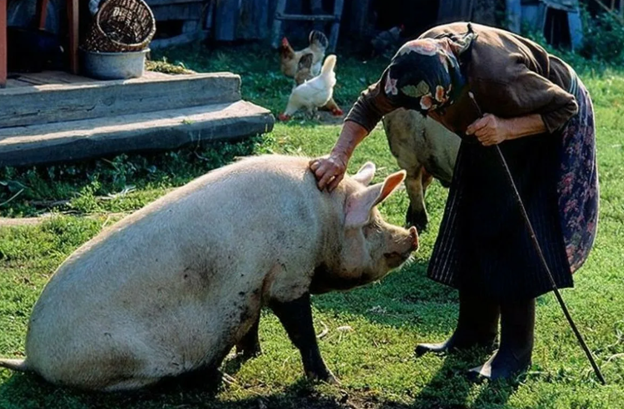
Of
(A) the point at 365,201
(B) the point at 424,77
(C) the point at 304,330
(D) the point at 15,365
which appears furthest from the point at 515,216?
(D) the point at 15,365

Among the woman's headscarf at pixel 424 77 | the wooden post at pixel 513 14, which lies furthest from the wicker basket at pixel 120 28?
the wooden post at pixel 513 14

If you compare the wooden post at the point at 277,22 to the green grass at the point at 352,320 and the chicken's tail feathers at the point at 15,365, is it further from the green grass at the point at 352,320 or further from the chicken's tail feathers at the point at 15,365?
the chicken's tail feathers at the point at 15,365

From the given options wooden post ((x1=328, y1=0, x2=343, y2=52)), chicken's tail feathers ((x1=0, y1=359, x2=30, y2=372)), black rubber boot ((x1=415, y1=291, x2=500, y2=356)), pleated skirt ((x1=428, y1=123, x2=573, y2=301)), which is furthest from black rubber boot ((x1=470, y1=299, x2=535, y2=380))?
wooden post ((x1=328, y1=0, x2=343, y2=52))

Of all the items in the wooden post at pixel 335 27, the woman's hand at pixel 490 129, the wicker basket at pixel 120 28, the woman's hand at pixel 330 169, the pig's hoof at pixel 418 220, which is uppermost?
the woman's hand at pixel 490 129

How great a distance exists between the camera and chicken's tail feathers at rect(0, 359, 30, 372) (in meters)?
5.26

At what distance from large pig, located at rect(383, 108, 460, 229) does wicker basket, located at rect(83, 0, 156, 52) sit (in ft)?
9.38

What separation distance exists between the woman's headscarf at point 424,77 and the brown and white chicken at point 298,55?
29.6 feet

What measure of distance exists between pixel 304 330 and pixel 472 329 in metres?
1.00

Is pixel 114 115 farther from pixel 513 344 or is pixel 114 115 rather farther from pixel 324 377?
pixel 513 344

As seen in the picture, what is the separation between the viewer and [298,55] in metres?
Answer: 13.9

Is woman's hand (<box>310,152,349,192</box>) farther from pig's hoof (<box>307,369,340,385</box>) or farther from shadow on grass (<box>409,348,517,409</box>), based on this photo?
shadow on grass (<box>409,348,517,409</box>)

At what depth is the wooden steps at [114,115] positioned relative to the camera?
343 inches

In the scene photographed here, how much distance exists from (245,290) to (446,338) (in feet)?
4.90

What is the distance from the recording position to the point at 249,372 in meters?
5.68
